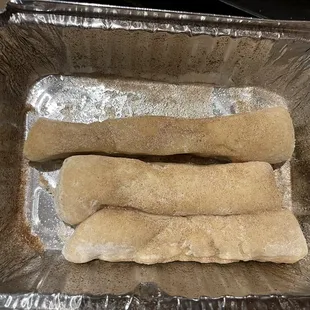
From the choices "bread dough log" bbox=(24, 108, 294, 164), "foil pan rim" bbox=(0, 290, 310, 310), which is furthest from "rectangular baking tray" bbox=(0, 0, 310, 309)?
"bread dough log" bbox=(24, 108, 294, 164)

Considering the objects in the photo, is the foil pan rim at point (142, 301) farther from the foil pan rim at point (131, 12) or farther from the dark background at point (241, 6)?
the dark background at point (241, 6)

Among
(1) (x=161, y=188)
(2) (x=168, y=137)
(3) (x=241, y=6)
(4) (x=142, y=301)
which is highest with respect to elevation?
(3) (x=241, y=6)

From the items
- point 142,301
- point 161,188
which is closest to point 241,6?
point 161,188

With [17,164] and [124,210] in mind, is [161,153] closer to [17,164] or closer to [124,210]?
[124,210]

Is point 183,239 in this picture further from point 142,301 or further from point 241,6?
point 241,6

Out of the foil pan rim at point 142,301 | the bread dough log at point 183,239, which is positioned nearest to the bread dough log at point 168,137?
the bread dough log at point 183,239

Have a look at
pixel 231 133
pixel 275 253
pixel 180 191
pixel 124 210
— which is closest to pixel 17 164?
pixel 124 210
